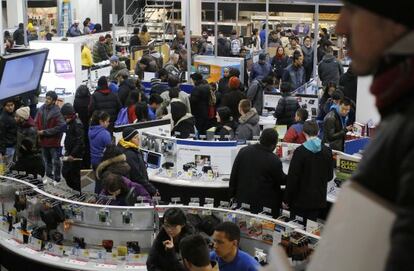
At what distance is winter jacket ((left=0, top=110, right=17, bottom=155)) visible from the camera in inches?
335

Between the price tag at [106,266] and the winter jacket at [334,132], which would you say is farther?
the winter jacket at [334,132]

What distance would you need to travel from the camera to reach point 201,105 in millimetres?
10195

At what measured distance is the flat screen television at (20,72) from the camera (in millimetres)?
8992

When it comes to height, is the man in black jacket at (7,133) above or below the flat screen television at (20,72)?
below

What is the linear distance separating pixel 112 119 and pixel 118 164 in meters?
3.29

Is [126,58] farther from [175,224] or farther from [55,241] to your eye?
[175,224]

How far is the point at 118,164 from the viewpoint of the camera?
648 cm

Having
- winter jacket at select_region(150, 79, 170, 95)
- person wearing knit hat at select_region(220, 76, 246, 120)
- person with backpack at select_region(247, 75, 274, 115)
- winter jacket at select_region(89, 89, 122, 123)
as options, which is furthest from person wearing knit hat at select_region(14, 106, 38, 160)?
person with backpack at select_region(247, 75, 274, 115)

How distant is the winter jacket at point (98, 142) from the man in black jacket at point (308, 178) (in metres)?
2.41

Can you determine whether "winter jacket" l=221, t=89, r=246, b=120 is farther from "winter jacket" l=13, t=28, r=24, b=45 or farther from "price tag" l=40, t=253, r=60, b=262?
"winter jacket" l=13, t=28, r=24, b=45

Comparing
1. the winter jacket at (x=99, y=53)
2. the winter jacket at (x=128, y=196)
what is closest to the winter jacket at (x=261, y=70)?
the winter jacket at (x=99, y=53)

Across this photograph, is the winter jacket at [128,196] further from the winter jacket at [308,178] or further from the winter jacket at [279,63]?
the winter jacket at [279,63]

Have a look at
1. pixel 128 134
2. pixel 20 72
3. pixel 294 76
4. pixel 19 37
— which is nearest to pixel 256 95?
pixel 294 76

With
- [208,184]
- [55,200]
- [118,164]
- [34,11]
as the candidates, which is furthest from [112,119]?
[34,11]
